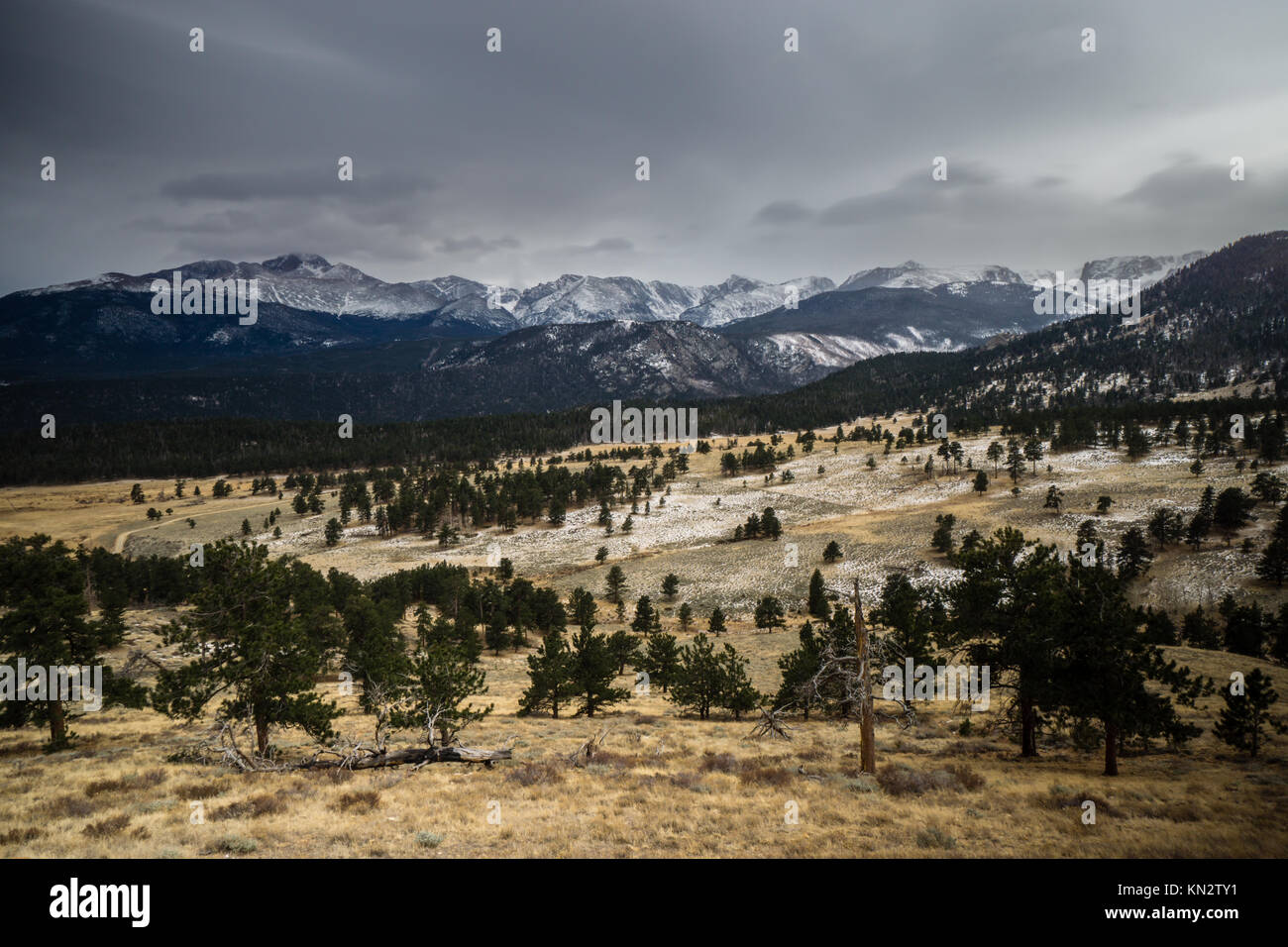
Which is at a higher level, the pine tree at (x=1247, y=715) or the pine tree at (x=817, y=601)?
the pine tree at (x=1247, y=715)

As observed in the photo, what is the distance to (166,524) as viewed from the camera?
135 m

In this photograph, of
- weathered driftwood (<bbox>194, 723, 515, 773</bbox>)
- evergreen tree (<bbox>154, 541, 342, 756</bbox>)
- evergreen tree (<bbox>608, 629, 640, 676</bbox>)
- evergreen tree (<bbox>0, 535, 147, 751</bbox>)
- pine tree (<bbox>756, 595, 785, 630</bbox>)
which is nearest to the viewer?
evergreen tree (<bbox>154, 541, 342, 756</bbox>)

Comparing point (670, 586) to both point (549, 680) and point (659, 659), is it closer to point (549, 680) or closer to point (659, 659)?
point (659, 659)

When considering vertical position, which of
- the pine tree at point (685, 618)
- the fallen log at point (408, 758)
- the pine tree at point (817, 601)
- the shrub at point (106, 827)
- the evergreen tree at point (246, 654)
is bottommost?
the pine tree at point (685, 618)

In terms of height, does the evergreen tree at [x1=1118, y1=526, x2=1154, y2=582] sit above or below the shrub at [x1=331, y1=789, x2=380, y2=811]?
below

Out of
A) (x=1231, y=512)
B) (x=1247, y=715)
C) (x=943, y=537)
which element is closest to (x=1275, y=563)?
(x=1231, y=512)

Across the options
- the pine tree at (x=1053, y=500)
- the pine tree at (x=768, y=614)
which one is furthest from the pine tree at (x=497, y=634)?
the pine tree at (x=1053, y=500)

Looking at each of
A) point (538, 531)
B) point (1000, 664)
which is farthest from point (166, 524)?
point (1000, 664)

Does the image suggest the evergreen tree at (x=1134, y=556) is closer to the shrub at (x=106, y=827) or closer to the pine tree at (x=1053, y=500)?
the pine tree at (x=1053, y=500)

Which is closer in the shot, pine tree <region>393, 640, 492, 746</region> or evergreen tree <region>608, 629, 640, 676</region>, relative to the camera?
pine tree <region>393, 640, 492, 746</region>

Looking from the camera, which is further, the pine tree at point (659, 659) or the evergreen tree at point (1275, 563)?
the evergreen tree at point (1275, 563)

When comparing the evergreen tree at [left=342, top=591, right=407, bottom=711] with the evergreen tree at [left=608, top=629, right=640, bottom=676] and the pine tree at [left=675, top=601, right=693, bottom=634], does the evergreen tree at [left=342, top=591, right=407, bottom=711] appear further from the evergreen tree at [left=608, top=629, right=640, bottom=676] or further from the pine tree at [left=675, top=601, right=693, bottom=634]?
the pine tree at [left=675, top=601, right=693, bottom=634]

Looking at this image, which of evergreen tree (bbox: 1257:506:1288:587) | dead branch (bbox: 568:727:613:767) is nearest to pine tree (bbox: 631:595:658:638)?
dead branch (bbox: 568:727:613:767)

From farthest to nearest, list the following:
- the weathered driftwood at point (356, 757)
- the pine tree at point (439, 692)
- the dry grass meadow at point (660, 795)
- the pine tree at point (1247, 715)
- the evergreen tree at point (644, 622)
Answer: the evergreen tree at point (644, 622) → the pine tree at point (439, 692) → the pine tree at point (1247, 715) → the weathered driftwood at point (356, 757) → the dry grass meadow at point (660, 795)
